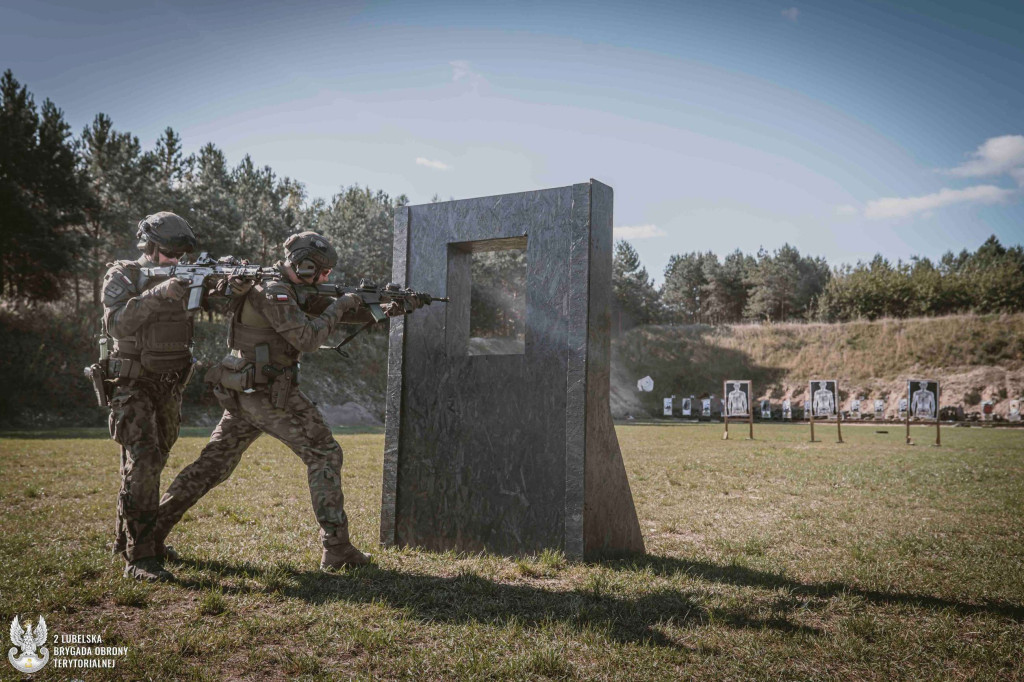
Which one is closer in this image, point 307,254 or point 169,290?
point 169,290

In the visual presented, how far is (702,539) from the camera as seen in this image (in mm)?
6980

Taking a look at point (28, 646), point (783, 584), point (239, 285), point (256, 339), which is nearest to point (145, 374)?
point (256, 339)

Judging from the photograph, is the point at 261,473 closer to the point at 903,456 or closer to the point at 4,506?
the point at 4,506

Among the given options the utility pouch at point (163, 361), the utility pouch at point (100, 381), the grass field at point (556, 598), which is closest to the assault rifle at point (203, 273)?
the utility pouch at point (163, 361)

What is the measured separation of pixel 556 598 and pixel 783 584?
2018mm

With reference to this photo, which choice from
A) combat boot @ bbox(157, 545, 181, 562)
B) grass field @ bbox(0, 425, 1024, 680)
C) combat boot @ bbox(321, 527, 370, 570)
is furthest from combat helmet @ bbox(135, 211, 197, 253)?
combat boot @ bbox(321, 527, 370, 570)

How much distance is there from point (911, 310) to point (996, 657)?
213 ft

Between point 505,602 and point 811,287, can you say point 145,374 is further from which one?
point 811,287

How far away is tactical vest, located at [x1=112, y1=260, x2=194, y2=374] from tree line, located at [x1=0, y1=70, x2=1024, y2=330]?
694 inches

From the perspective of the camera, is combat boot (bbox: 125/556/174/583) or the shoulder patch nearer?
combat boot (bbox: 125/556/174/583)

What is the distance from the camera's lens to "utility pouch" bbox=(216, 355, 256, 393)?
5195 millimetres

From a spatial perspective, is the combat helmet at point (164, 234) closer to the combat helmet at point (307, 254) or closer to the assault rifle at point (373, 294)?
the combat helmet at point (307, 254)

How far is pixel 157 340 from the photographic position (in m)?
5.55

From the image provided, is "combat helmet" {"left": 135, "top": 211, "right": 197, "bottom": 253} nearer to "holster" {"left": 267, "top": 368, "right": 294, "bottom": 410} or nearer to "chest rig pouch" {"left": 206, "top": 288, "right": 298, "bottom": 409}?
"chest rig pouch" {"left": 206, "top": 288, "right": 298, "bottom": 409}
